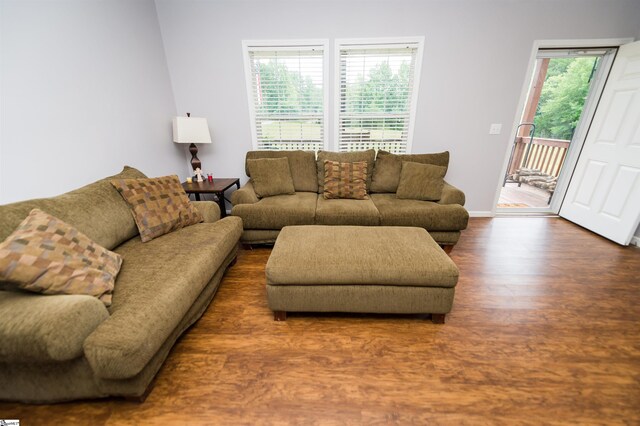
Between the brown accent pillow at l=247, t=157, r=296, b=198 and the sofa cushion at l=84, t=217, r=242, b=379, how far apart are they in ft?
2.56

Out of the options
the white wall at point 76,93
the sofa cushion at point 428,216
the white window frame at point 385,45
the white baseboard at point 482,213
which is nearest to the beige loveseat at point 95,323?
the white wall at point 76,93

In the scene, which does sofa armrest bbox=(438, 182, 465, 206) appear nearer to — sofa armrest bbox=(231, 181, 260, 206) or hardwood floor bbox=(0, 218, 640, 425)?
hardwood floor bbox=(0, 218, 640, 425)

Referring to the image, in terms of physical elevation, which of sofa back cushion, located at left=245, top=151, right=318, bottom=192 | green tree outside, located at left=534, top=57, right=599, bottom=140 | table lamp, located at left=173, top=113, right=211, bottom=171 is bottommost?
sofa back cushion, located at left=245, top=151, right=318, bottom=192

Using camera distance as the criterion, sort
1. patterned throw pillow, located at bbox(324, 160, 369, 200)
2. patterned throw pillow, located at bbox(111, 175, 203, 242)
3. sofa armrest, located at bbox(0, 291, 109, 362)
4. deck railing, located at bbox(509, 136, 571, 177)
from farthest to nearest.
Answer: deck railing, located at bbox(509, 136, 571, 177) → patterned throw pillow, located at bbox(324, 160, 369, 200) → patterned throw pillow, located at bbox(111, 175, 203, 242) → sofa armrest, located at bbox(0, 291, 109, 362)

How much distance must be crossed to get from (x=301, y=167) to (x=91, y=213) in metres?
1.89

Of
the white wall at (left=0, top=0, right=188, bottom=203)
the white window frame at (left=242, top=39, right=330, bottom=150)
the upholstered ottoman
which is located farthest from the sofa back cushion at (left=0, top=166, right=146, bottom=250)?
the white window frame at (left=242, top=39, right=330, bottom=150)

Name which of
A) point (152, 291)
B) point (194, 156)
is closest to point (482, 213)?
point (152, 291)

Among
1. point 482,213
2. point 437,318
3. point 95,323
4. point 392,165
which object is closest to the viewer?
point 95,323

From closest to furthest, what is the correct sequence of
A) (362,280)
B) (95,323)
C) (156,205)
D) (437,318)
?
(95,323), (362,280), (437,318), (156,205)

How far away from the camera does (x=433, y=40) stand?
2664 millimetres

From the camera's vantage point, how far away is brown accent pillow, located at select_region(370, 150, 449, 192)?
274cm

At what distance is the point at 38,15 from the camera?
155 centimetres

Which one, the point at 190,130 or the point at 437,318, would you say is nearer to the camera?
the point at 437,318

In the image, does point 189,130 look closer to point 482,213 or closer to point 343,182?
point 343,182
